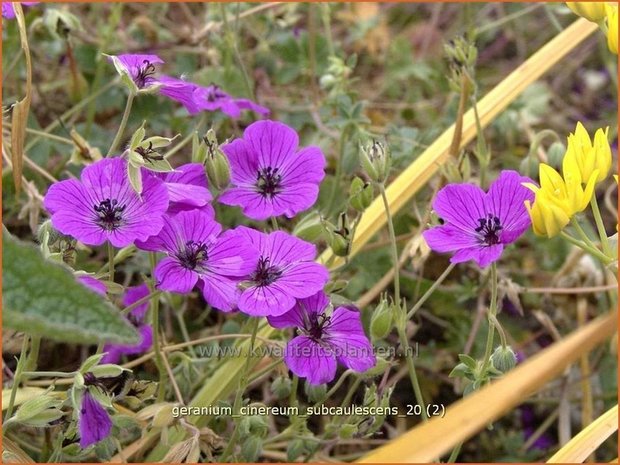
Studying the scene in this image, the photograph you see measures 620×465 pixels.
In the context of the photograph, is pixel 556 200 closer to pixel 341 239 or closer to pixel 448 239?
pixel 448 239

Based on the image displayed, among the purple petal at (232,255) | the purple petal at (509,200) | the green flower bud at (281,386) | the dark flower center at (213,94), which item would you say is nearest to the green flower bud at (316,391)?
the green flower bud at (281,386)

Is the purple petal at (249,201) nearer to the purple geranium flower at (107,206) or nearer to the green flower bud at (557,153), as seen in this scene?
the purple geranium flower at (107,206)

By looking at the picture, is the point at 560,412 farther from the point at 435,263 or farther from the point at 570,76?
the point at 570,76

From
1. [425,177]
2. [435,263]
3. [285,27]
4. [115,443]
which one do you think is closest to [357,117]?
[425,177]

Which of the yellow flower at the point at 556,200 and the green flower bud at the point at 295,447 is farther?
the green flower bud at the point at 295,447

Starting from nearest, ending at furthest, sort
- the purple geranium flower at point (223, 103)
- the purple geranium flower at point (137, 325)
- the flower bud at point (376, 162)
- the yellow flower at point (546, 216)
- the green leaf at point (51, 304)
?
the green leaf at point (51, 304) < the yellow flower at point (546, 216) < the flower bud at point (376, 162) < the purple geranium flower at point (137, 325) < the purple geranium flower at point (223, 103)
